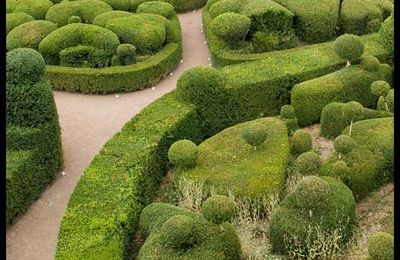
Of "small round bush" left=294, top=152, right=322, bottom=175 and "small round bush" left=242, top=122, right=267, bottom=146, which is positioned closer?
"small round bush" left=294, top=152, right=322, bottom=175

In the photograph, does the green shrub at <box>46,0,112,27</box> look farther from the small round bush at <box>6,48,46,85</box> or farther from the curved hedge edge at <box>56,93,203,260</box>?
the small round bush at <box>6,48,46,85</box>

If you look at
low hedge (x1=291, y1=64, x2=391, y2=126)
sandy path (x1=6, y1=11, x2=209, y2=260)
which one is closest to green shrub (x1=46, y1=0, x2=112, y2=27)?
sandy path (x1=6, y1=11, x2=209, y2=260)

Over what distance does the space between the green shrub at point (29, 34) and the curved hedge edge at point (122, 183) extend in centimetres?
704

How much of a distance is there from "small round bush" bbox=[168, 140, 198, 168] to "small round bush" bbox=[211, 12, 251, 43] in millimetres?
7440

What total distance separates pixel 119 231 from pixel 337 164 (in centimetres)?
617

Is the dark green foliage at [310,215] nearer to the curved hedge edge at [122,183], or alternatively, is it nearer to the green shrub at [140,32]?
the curved hedge edge at [122,183]

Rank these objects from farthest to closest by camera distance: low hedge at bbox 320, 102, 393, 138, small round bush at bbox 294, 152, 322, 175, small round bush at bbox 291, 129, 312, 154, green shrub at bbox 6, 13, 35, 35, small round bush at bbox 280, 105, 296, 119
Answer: green shrub at bbox 6, 13, 35, 35 < small round bush at bbox 280, 105, 296, 119 < low hedge at bbox 320, 102, 393, 138 < small round bush at bbox 291, 129, 312, 154 < small round bush at bbox 294, 152, 322, 175

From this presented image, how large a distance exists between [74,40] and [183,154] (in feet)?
30.4

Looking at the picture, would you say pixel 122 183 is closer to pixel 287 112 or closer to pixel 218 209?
pixel 218 209

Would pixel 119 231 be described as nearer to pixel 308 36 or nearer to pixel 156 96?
pixel 156 96

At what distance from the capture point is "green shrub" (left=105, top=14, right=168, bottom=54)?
23.7m

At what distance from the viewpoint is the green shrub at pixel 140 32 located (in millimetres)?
23656

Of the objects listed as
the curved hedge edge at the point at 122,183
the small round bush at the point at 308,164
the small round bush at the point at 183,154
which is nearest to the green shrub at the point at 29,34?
the curved hedge edge at the point at 122,183

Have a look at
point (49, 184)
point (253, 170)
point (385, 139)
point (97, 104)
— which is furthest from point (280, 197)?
point (97, 104)
